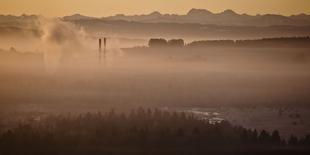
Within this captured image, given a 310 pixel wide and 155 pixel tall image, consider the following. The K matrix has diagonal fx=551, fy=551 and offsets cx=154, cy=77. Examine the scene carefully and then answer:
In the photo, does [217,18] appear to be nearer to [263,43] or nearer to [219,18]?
[219,18]

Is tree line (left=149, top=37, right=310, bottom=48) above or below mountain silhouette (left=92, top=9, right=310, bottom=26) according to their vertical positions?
below

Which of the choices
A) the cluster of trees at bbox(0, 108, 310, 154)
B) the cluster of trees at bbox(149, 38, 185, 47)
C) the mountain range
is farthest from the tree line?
the cluster of trees at bbox(0, 108, 310, 154)

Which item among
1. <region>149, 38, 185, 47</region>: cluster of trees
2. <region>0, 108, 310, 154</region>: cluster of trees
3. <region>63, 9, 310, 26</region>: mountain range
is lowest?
<region>0, 108, 310, 154</region>: cluster of trees

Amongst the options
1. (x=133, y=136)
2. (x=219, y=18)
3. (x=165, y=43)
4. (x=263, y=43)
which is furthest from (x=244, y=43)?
(x=133, y=136)

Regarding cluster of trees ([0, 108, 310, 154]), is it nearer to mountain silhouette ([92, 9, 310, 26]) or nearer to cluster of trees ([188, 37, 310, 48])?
cluster of trees ([188, 37, 310, 48])

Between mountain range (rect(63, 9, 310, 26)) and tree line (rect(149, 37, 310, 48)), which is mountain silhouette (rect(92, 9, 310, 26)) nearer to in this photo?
mountain range (rect(63, 9, 310, 26))

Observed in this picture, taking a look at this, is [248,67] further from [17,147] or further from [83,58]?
[17,147]

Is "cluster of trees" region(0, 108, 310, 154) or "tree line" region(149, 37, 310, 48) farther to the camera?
"tree line" region(149, 37, 310, 48)
